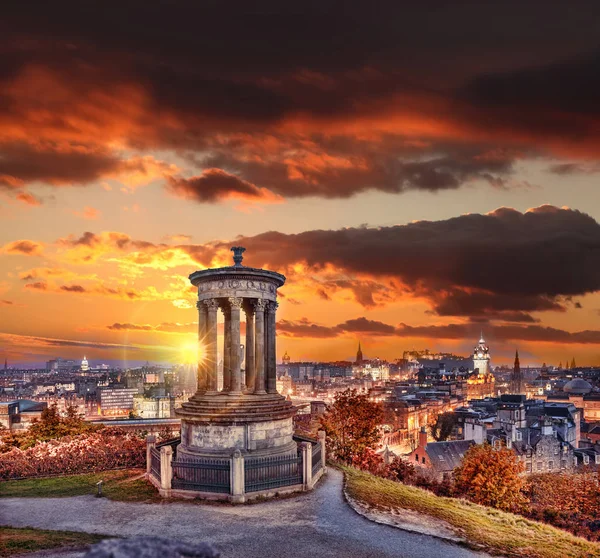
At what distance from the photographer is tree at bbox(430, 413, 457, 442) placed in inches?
4463

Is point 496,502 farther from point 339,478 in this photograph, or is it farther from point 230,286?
point 230,286

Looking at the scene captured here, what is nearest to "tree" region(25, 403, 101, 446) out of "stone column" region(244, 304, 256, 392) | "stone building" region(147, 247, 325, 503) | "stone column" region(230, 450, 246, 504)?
"stone building" region(147, 247, 325, 503)

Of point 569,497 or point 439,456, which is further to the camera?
point 439,456

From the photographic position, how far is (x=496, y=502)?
134 feet

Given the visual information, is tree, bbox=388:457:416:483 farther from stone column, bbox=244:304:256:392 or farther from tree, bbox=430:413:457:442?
tree, bbox=430:413:457:442

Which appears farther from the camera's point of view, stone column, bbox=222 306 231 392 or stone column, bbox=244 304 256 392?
stone column, bbox=244 304 256 392

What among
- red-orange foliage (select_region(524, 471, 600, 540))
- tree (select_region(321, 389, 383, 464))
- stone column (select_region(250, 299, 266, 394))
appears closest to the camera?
stone column (select_region(250, 299, 266, 394))

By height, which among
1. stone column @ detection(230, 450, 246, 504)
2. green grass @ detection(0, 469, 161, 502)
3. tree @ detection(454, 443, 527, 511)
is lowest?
tree @ detection(454, 443, 527, 511)

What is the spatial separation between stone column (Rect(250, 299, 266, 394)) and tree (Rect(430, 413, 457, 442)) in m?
90.6

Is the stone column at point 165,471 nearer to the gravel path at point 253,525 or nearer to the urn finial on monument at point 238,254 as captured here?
the gravel path at point 253,525

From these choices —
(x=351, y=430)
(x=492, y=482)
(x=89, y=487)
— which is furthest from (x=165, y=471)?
(x=492, y=482)

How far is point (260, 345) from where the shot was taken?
29000 mm

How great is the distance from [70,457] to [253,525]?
13.1 metres

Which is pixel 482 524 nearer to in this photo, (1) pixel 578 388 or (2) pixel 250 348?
(2) pixel 250 348
